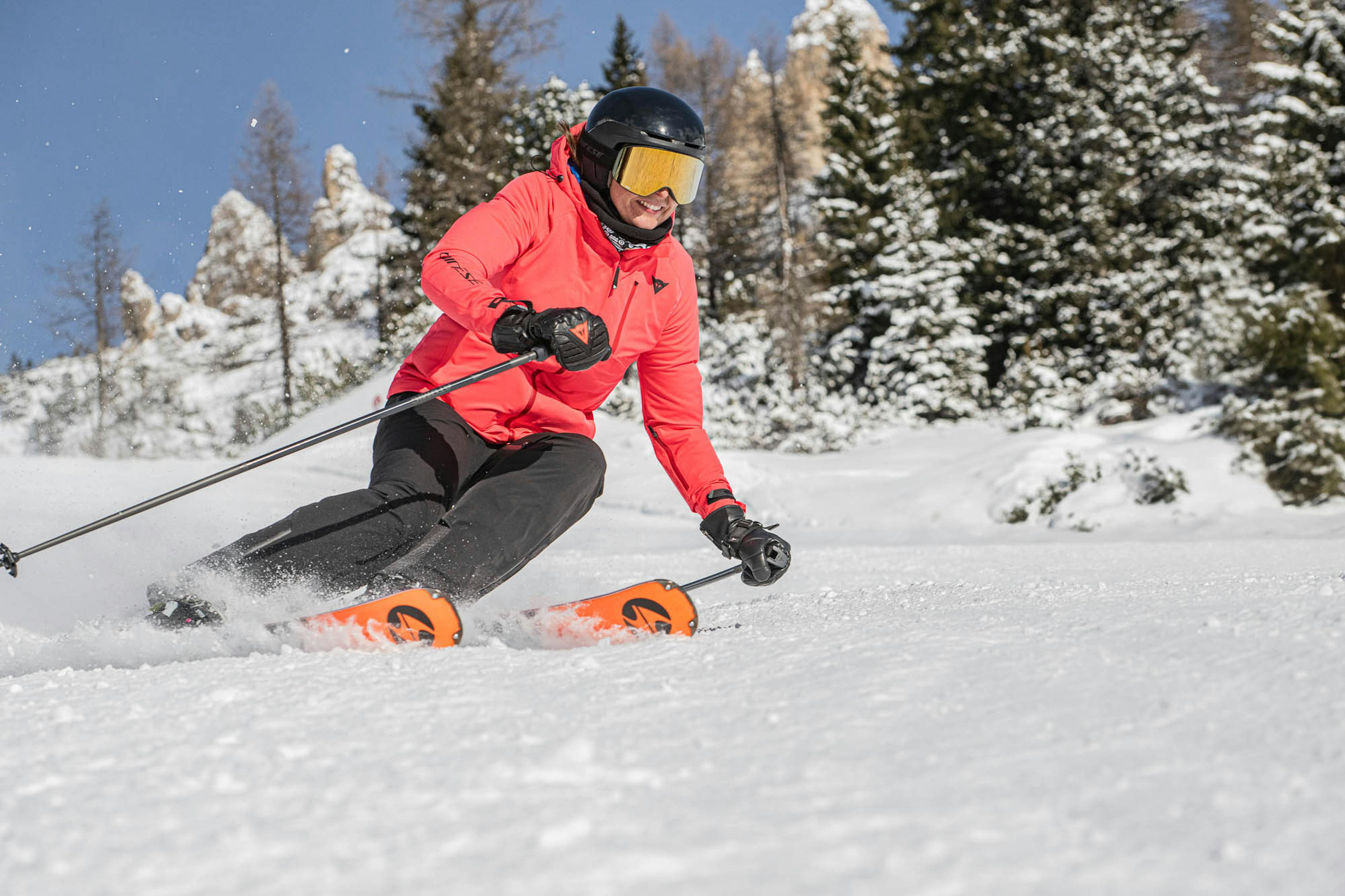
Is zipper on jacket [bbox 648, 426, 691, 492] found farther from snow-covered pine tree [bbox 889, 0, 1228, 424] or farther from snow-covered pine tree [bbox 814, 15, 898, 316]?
snow-covered pine tree [bbox 814, 15, 898, 316]

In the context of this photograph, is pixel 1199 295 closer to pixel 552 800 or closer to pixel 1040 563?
pixel 1040 563

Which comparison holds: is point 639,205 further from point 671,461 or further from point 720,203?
point 720,203

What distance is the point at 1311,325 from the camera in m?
7.72

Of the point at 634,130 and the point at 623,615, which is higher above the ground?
the point at 634,130

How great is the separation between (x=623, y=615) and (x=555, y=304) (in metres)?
0.95

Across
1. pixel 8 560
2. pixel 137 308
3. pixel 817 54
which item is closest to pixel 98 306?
pixel 137 308

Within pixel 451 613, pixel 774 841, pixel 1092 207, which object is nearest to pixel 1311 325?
pixel 451 613

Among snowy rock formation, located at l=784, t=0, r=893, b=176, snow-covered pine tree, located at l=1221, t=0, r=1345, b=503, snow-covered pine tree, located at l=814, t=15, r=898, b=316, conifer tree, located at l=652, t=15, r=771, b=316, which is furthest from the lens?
conifer tree, located at l=652, t=15, r=771, b=316

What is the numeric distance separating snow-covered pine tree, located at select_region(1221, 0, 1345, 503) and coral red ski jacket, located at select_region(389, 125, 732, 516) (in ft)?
20.5

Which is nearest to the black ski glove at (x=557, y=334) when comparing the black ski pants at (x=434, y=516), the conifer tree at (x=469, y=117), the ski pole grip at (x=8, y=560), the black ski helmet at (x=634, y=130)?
the black ski pants at (x=434, y=516)

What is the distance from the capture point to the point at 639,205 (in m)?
2.80

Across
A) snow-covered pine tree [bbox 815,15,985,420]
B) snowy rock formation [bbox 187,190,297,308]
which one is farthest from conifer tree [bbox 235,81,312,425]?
snow-covered pine tree [bbox 815,15,985,420]

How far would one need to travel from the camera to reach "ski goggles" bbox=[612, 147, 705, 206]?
274 centimetres

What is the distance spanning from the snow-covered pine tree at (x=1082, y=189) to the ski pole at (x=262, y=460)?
13911 millimetres
